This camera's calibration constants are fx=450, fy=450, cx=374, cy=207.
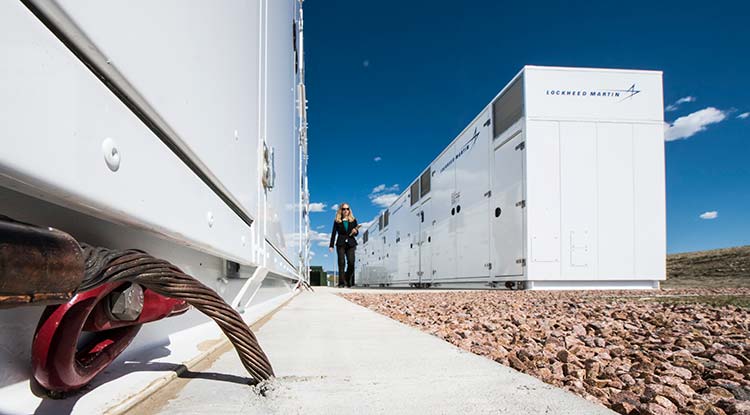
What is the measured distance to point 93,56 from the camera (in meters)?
0.53

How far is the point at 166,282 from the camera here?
25.0 inches

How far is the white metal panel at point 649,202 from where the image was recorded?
5.72m

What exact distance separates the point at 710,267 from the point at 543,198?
241 inches

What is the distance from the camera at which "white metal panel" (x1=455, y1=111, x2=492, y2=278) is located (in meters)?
6.96

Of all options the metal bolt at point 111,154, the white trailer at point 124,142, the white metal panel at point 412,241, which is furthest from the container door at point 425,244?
the metal bolt at point 111,154

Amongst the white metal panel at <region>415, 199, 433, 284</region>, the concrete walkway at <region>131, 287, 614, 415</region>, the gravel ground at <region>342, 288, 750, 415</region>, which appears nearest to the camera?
the concrete walkway at <region>131, 287, 614, 415</region>

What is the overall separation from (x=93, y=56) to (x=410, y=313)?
306 cm

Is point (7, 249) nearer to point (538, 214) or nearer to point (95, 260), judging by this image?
point (95, 260)

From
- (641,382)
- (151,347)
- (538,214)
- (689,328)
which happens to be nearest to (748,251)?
(538,214)

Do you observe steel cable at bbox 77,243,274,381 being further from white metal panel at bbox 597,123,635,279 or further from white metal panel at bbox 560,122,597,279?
white metal panel at bbox 597,123,635,279

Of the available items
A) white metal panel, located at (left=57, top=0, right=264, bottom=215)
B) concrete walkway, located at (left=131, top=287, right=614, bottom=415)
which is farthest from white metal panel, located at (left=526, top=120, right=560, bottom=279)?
white metal panel, located at (left=57, top=0, right=264, bottom=215)

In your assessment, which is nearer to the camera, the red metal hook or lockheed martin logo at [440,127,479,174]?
the red metal hook

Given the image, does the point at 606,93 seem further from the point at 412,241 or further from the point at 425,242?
the point at 412,241

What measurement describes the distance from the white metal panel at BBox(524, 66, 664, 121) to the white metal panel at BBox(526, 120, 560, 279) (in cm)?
27
